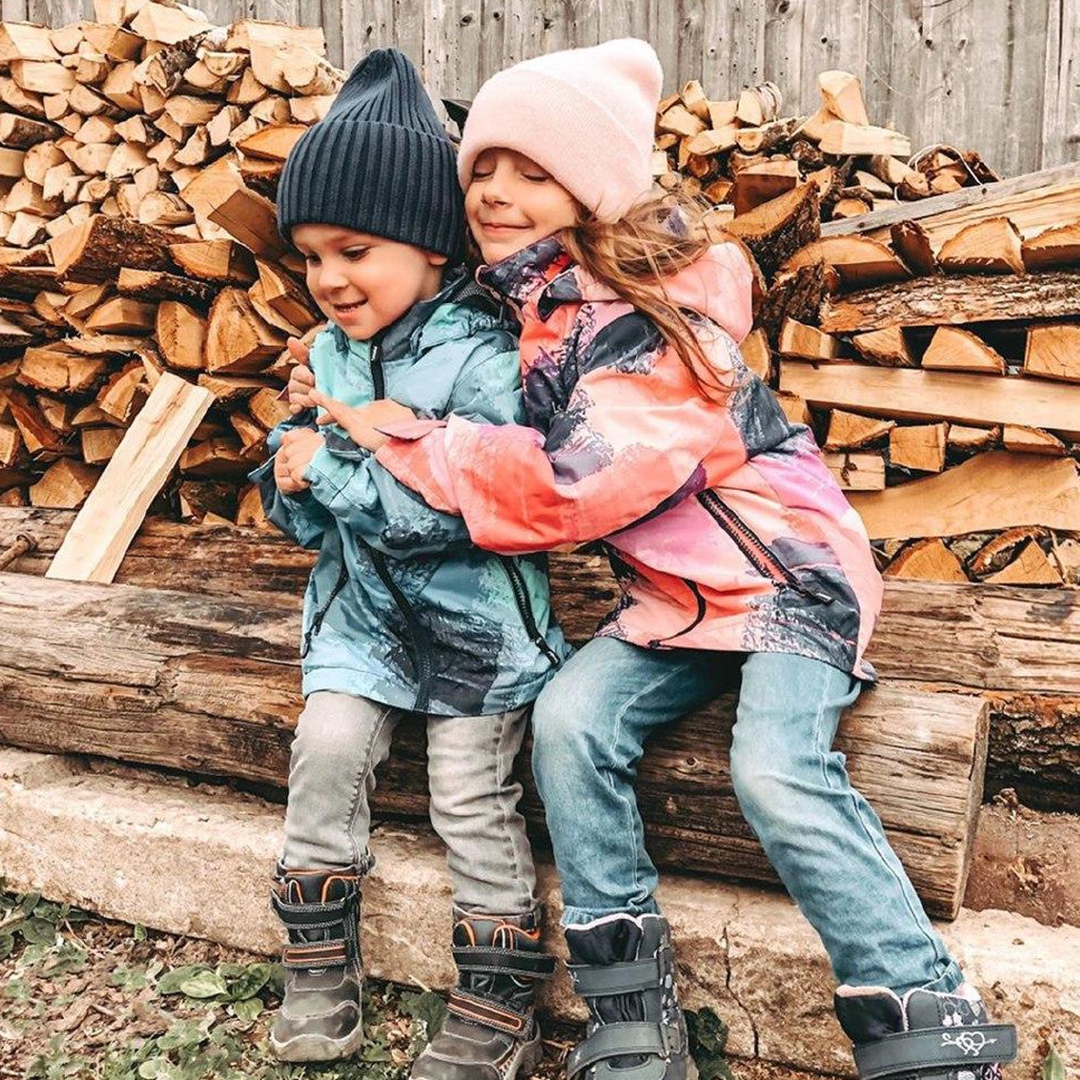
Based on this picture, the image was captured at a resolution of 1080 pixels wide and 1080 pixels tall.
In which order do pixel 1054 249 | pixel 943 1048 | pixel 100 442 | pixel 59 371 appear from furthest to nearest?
pixel 100 442 → pixel 59 371 → pixel 1054 249 → pixel 943 1048

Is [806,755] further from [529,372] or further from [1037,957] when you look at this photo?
[529,372]

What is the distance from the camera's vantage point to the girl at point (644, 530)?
1.78 m

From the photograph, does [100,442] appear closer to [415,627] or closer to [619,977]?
[415,627]

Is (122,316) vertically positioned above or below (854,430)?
above

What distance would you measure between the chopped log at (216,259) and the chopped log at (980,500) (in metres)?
2.05

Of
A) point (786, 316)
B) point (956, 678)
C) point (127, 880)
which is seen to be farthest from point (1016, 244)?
point (127, 880)

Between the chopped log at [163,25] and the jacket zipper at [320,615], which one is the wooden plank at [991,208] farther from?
the chopped log at [163,25]

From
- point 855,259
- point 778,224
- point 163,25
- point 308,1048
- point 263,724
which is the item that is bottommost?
point 308,1048

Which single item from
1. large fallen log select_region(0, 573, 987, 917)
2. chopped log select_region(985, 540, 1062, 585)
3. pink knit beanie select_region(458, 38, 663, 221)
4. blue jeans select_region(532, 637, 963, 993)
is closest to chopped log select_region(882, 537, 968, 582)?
chopped log select_region(985, 540, 1062, 585)

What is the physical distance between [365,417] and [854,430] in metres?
1.79

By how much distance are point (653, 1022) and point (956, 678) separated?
1.06 metres

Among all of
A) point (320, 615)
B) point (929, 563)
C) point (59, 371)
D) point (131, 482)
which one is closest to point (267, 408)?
point (131, 482)

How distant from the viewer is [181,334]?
3658mm

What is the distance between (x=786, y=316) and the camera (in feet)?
10.9
